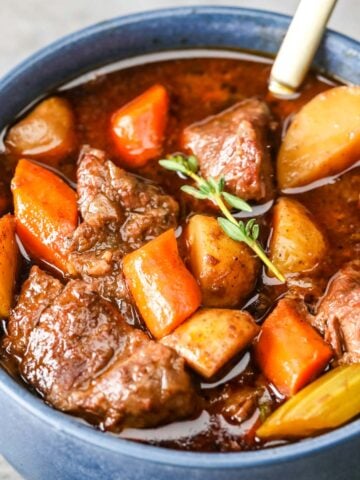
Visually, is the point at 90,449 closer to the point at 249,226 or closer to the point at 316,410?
the point at 316,410

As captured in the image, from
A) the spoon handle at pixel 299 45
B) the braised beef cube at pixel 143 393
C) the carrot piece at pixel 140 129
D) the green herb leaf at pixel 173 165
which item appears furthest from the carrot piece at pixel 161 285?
the spoon handle at pixel 299 45

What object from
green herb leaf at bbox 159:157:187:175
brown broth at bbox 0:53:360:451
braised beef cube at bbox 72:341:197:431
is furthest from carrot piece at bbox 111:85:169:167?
braised beef cube at bbox 72:341:197:431

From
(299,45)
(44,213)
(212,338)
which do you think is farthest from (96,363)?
(299,45)

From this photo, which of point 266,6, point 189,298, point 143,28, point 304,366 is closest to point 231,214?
point 189,298

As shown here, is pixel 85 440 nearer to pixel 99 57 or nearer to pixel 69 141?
pixel 69 141

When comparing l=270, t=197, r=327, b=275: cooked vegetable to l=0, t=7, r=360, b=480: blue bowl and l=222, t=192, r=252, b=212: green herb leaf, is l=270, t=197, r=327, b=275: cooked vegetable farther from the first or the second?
l=0, t=7, r=360, b=480: blue bowl

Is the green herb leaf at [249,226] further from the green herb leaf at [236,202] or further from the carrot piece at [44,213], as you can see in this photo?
the carrot piece at [44,213]
